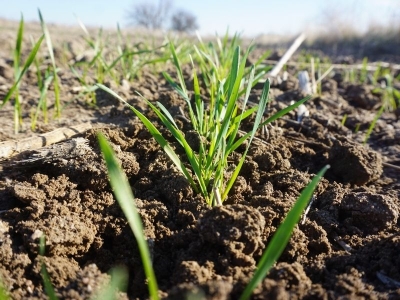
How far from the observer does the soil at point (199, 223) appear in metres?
0.90

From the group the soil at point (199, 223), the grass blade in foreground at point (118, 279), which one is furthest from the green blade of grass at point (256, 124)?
the grass blade in foreground at point (118, 279)

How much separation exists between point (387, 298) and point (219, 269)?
401mm

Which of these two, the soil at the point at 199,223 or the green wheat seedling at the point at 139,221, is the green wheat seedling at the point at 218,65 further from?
the green wheat seedling at the point at 139,221

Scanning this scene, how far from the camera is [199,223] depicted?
3.40ft

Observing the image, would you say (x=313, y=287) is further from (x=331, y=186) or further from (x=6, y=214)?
(x=6, y=214)

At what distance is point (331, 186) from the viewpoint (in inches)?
56.5

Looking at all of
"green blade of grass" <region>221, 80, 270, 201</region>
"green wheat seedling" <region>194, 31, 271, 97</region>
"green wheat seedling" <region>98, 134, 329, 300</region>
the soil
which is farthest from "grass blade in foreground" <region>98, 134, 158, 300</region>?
"green wheat seedling" <region>194, 31, 271, 97</region>

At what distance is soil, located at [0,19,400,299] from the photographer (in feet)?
2.97

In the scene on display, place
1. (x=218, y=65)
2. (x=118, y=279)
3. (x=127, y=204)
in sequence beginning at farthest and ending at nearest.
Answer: (x=218, y=65), (x=118, y=279), (x=127, y=204)

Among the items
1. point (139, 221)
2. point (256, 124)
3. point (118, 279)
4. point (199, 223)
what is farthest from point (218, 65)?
point (139, 221)

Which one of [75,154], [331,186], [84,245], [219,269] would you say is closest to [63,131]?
[75,154]

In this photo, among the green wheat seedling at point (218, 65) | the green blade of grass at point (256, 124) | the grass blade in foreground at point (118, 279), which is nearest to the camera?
the grass blade in foreground at point (118, 279)

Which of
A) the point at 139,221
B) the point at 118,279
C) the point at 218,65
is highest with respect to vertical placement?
the point at 218,65

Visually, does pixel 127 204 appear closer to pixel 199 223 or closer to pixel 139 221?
pixel 139 221
